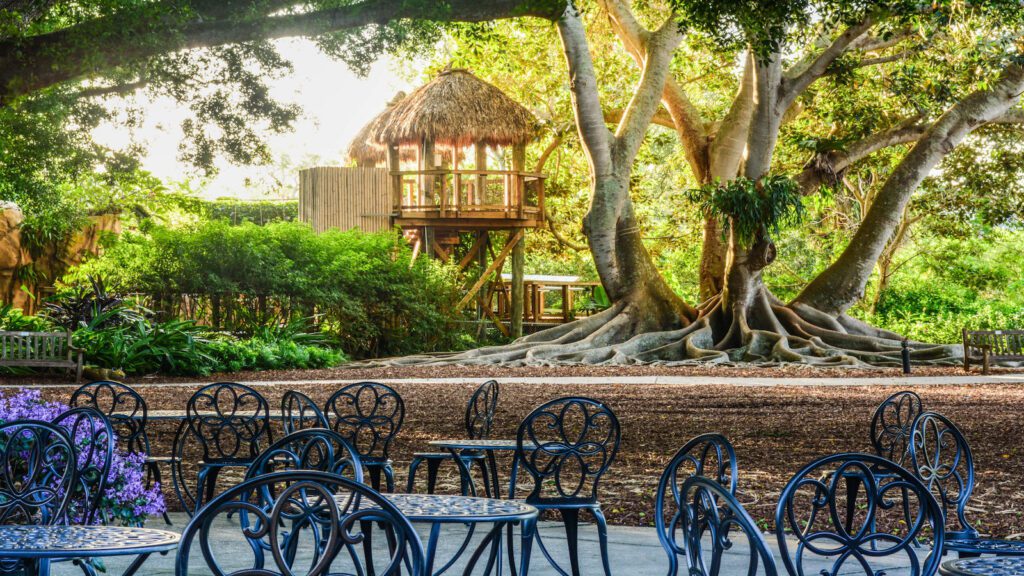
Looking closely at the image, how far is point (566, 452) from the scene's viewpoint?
496cm

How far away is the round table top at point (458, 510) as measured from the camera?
341 cm

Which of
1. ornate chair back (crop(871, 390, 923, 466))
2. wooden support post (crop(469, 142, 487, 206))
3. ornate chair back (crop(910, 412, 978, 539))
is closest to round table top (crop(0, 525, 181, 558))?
ornate chair back (crop(910, 412, 978, 539))

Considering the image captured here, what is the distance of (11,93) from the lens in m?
8.73

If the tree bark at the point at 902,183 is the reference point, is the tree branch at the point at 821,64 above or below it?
above

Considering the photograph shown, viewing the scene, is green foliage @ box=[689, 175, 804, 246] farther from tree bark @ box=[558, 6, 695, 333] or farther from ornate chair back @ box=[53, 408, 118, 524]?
ornate chair back @ box=[53, 408, 118, 524]

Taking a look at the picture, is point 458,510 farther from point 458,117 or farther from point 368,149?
point 368,149

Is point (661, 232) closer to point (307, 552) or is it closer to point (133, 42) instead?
point (133, 42)

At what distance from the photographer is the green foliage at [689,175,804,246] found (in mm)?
18250

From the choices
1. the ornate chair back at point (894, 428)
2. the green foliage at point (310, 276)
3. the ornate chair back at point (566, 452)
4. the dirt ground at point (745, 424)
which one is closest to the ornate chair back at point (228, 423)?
the dirt ground at point (745, 424)

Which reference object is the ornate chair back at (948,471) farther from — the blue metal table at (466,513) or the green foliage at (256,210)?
the green foliage at (256,210)

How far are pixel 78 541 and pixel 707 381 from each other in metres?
12.4

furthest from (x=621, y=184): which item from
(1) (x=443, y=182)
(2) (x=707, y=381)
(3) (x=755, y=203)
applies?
(2) (x=707, y=381)

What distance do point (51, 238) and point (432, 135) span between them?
25.7 ft

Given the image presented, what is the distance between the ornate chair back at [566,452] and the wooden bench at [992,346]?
7396mm
